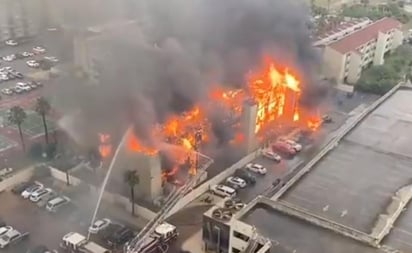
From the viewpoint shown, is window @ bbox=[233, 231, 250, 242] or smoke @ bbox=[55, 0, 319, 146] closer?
window @ bbox=[233, 231, 250, 242]

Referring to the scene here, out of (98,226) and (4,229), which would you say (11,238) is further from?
(98,226)

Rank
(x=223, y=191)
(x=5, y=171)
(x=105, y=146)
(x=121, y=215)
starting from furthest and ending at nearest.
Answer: (x=5, y=171), (x=105, y=146), (x=223, y=191), (x=121, y=215)

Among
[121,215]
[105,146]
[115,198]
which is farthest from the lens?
[105,146]

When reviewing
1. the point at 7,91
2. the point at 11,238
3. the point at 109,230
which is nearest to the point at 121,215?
the point at 109,230

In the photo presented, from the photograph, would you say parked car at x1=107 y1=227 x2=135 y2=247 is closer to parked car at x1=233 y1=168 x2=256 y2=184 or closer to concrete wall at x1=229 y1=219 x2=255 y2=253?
concrete wall at x1=229 y1=219 x2=255 y2=253

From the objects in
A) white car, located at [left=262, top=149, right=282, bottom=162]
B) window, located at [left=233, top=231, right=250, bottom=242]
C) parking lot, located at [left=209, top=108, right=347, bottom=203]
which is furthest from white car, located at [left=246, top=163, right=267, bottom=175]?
window, located at [left=233, top=231, right=250, bottom=242]

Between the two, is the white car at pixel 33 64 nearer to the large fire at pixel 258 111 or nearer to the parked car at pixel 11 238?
the large fire at pixel 258 111
